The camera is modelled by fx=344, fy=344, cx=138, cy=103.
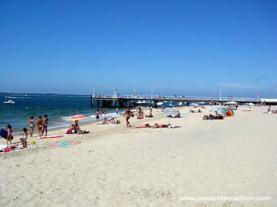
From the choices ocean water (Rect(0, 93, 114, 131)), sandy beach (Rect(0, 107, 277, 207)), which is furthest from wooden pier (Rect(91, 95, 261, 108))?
sandy beach (Rect(0, 107, 277, 207))

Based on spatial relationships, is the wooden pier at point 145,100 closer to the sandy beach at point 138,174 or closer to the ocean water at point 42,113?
the ocean water at point 42,113

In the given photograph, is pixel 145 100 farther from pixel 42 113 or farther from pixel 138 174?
pixel 138 174

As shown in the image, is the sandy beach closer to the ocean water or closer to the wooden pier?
the ocean water

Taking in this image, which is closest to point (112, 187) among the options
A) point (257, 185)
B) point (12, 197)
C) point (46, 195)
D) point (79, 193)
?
point (79, 193)

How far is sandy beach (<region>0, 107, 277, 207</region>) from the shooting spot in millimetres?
6551

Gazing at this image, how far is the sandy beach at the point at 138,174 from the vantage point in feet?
21.5

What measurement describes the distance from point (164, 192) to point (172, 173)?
4.79ft

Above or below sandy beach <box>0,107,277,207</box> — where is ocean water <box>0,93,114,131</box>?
below

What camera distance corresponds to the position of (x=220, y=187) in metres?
7.20

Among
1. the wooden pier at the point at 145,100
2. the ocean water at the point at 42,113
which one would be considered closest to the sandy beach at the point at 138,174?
the ocean water at the point at 42,113

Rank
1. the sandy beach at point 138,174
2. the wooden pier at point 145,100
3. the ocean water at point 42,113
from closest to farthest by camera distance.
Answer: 1. the sandy beach at point 138,174
2. the ocean water at point 42,113
3. the wooden pier at point 145,100

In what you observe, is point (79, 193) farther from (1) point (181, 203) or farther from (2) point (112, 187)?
(1) point (181, 203)

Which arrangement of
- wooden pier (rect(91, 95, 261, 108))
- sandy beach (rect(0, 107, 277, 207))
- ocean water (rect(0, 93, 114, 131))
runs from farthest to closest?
wooden pier (rect(91, 95, 261, 108))
ocean water (rect(0, 93, 114, 131))
sandy beach (rect(0, 107, 277, 207))

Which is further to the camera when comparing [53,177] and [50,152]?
[50,152]
